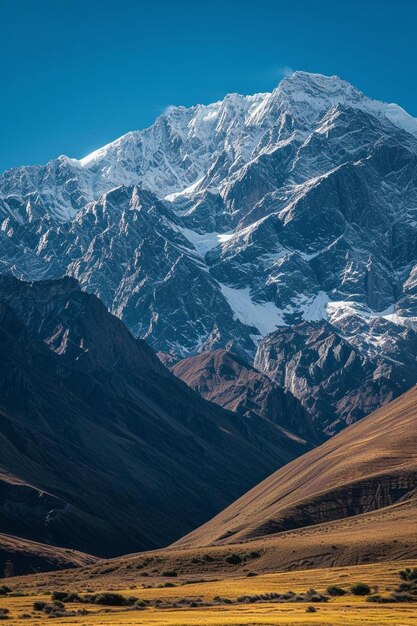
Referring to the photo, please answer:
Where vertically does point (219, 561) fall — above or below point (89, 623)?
above

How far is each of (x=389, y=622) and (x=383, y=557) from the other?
3179 inches

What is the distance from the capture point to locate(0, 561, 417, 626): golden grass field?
94188 mm

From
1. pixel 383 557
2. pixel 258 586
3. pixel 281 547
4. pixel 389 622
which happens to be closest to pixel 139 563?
pixel 281 547

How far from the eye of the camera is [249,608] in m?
108

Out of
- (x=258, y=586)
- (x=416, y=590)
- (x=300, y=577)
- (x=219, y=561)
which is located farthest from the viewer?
(x=219, y=561)

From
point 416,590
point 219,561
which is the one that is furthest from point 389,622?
point 219,561

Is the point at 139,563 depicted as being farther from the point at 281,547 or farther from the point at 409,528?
the point at 409,528

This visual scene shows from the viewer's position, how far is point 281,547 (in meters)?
186

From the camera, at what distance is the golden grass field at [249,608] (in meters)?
94.2

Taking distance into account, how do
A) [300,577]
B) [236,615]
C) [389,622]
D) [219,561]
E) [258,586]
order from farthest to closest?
[219,561] → [300,577] → [258,586] → [236,615] → [389,622]

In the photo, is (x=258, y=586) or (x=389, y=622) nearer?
(x=389, y=622)

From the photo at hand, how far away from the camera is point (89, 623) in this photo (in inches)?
3708

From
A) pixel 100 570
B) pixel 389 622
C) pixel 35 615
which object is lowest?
pixel 389 622

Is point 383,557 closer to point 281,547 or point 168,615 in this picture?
point 281,547
